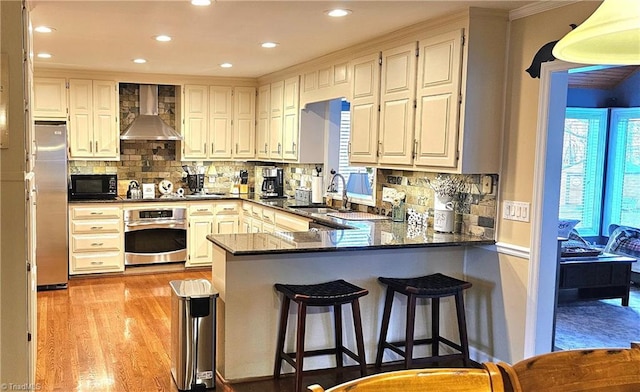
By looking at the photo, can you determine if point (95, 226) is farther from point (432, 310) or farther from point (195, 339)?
point (432, 310)

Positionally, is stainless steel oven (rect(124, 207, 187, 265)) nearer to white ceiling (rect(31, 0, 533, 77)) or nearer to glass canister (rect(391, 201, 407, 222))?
white ceiling (rect(31, 0, 533, 77))

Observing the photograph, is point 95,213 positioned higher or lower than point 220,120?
lower

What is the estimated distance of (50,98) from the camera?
6.35m

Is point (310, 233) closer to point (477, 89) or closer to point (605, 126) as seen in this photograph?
point (477, 89)

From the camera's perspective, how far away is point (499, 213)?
3736mm

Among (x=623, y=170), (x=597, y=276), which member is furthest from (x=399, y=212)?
(x=623, y=170)

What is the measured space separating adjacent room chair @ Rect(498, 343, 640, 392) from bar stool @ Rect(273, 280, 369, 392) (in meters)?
1.85

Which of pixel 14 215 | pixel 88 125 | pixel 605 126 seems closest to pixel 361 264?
pixel 14 215

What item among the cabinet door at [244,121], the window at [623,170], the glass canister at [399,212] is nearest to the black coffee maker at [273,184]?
the cabinet door at [244,121]

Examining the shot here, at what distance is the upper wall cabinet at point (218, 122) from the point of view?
695 centimetres

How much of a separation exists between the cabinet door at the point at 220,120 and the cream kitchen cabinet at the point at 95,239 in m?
1.42

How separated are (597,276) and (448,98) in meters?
2.86

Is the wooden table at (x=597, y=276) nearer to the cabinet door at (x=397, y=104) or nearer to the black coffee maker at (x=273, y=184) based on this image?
the cabinet door at (x=397, y=104)

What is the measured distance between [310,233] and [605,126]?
545 cm
